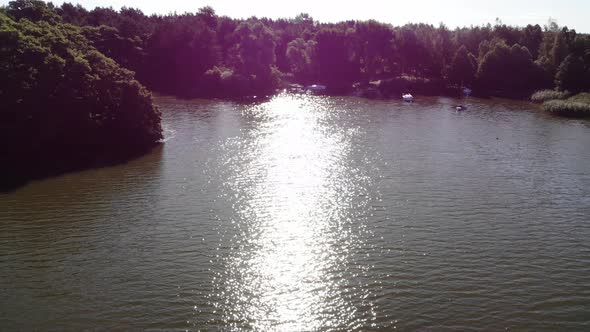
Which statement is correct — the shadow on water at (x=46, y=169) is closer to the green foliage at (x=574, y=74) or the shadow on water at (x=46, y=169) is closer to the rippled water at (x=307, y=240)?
the rippled water at (x=307, y=240)

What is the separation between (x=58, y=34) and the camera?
60.6 m

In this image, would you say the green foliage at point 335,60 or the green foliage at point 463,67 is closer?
the green foliage at point 463,67

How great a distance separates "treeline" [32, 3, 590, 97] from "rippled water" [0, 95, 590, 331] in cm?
5905

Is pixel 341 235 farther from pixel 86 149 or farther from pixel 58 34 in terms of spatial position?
pixel 58 34

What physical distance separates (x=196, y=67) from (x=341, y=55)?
4218 centimetres

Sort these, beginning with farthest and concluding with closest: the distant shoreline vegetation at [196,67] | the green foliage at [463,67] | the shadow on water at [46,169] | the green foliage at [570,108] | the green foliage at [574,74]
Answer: the green foliage at [463,67]
the green foliage at [574,74]
the green foliage at [570,108]
the distant shoreline vegetation at [196,67]
the shadow on water at [46,169]

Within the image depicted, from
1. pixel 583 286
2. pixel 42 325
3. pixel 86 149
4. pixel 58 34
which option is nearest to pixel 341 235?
pixel 583 286

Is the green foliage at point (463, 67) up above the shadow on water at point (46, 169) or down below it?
above

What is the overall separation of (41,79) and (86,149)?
1102cm

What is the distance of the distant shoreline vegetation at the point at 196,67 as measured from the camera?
5575cm

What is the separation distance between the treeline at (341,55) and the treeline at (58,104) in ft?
171

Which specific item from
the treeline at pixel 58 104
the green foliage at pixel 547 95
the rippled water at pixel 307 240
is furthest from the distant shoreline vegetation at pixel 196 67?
the rippled water at pixel 307 240

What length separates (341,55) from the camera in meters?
138

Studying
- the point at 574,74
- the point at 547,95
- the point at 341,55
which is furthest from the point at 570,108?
the point at 341,55
